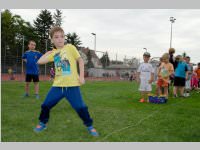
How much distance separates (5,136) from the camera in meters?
4.10

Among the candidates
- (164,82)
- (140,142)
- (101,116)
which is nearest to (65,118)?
(101,116)

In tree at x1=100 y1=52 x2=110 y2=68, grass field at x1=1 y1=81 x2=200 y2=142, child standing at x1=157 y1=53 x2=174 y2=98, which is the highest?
tree at x1=100 y1=52 x2=110 y2=68

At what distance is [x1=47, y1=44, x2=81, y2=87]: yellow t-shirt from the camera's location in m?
4.42

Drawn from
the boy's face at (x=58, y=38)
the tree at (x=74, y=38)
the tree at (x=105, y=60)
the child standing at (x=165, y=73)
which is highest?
the tree at (x=74, y=38)

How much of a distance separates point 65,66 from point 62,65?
51 millimetres

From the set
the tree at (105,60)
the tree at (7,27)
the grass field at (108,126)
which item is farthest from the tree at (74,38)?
the grass field at (108,126)

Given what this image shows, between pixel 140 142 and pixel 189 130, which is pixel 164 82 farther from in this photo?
pixel 140 142

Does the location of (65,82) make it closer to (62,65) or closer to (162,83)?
(62,65)

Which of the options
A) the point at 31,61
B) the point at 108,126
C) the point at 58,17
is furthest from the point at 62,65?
the point at 58,17

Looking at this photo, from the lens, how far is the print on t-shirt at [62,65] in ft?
14.6

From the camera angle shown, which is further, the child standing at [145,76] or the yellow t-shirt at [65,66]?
the child standing at [145,76]

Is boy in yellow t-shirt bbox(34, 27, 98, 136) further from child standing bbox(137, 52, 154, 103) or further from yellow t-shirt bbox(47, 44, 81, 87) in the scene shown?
child standing bbox(137, 52, 154, 103)

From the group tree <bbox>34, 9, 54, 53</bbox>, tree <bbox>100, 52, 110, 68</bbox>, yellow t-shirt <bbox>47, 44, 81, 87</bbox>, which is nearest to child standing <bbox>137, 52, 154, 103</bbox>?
yellow t-shirt <bbox>47, 44, 81, 87</bbox>

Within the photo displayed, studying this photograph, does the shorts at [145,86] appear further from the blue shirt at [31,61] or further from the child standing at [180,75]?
the blue shirt at [31,61]
